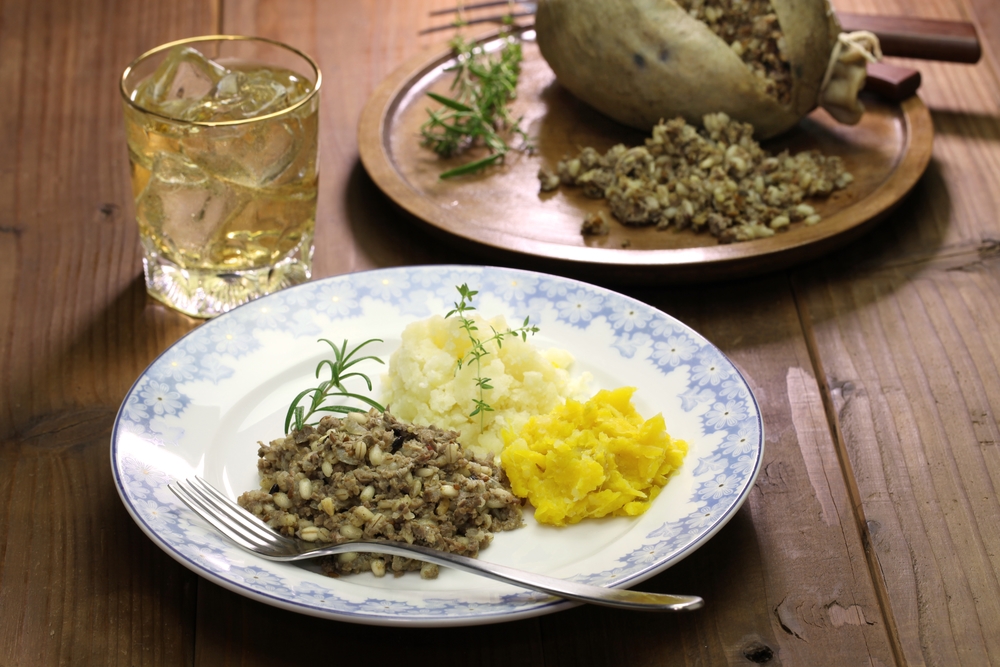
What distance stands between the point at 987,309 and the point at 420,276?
0.98m

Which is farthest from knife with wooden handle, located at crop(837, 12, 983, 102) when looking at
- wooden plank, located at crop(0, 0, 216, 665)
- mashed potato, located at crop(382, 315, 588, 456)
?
wooden plank, located at crop(0, 0, 216, 665)

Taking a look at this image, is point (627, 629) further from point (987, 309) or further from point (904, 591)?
point (987, 309)

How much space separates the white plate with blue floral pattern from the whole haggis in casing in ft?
2.03

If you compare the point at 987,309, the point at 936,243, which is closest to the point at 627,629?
the point at 987,309

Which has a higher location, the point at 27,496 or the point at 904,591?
the point at 904,591

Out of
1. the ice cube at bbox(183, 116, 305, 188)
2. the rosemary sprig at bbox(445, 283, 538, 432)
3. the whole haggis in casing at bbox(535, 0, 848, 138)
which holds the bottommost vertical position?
the rosemary sprig at bbox(445, 283, 538, 432)

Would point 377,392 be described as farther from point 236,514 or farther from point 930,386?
point 930,386

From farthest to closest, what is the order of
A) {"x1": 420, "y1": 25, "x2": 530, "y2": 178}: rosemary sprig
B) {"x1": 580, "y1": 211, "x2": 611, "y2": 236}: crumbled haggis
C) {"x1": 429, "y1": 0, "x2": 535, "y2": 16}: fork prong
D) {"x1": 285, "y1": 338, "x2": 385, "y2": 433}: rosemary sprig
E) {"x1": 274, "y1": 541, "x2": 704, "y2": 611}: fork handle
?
{"x1": 429, "y1": 0, "x2": 535, "y2": 16}: fork prong < {"x1": 420, "y1": 25, "x2": 530, "y2": 178}: rosemary sprig < {"x1": 580, "y1": 211, "x2": 611, "y2": 236}: crumbled haggis < {"x1": 285, "y1": 338, "x2": 385, "y2": 433}: rosemary sprig < {"x1": 274, "y1": 541, "x2": 704, "y2": 611}: fork handle

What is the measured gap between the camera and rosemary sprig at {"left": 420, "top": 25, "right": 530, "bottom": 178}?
2.03 meters

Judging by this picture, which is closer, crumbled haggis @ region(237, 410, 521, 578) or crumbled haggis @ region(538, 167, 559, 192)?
crumbled haggis @ region(237, 410, 521, 578)

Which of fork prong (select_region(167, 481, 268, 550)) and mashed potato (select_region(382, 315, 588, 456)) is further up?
mashed potato (select_region(382, 315, 588, 456))

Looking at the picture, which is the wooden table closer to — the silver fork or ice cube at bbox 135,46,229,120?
the silver fork

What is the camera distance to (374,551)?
1077mm

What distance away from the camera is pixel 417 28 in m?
2.57
